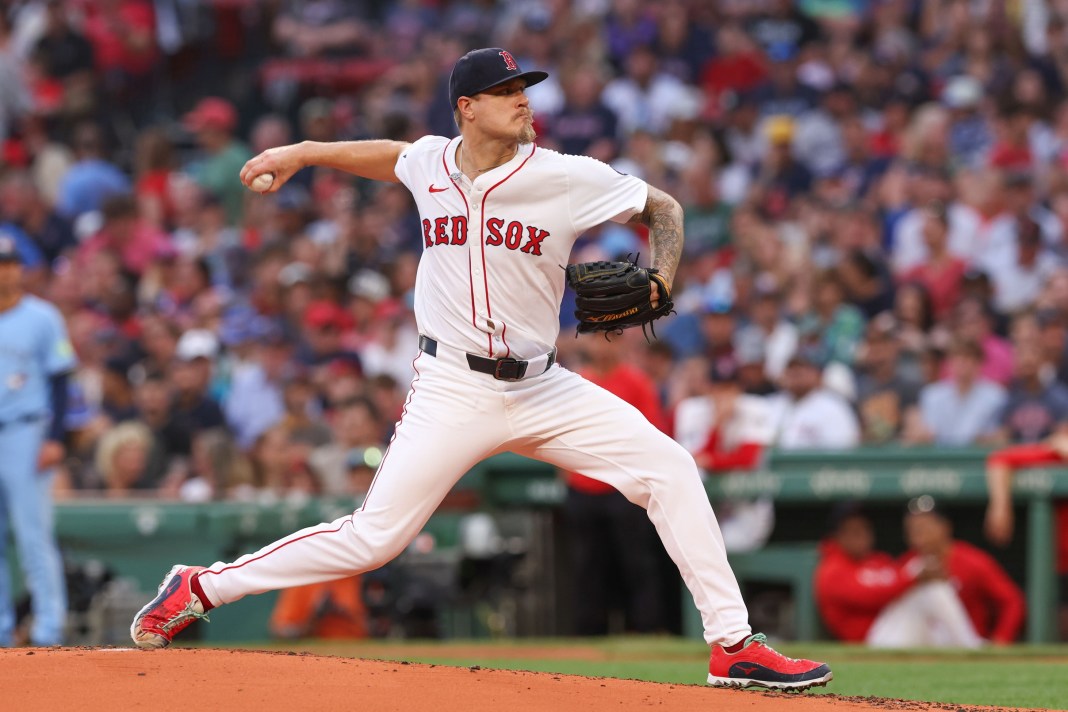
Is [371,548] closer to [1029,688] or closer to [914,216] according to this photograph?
[1029,688]

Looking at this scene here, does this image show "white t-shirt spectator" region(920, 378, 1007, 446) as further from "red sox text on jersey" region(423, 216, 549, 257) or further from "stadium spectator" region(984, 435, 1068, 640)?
"red sox text on jersey" region(423, 216, 549, 257)

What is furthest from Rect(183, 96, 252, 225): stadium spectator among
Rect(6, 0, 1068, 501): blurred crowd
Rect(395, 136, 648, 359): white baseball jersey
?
Rect(395, 136, 648, 359): white baseball jersey

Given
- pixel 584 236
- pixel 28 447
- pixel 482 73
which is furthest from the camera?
pixel 584 236

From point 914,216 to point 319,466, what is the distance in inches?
170

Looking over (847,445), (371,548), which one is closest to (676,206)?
(371,548)

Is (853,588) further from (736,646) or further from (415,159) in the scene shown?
(415,159)

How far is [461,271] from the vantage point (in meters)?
4.94

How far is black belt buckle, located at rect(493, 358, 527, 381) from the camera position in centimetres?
490

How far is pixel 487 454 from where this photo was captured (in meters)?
5.00

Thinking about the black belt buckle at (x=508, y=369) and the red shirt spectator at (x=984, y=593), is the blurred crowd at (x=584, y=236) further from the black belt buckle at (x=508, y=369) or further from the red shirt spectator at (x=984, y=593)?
the black belt buckle at (x=508, y=369)

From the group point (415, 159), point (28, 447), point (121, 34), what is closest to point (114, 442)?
point (28, 447)

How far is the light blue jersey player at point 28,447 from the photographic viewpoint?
26.8 ft

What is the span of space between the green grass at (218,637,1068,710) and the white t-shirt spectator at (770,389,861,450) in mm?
A: 1269

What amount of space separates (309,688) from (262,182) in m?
1.55
